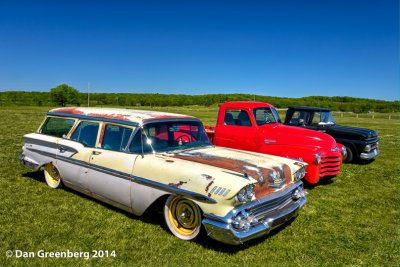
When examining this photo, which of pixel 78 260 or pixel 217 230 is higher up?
pixel 217 230

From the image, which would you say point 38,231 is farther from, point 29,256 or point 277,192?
point 277,192

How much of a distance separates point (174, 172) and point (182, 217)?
1.97 feet

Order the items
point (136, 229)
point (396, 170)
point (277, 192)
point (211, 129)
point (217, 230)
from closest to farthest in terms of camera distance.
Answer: point (217, 230)
point (277, 192)
point (136, 229)
point (211, 129)
point (396, 170)

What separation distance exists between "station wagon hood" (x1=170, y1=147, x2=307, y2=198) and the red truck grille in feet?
7.10

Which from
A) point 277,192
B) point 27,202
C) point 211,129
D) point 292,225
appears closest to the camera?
point 277,192

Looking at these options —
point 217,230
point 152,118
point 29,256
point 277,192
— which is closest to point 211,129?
point 152,118

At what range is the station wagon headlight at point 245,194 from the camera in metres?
3.09

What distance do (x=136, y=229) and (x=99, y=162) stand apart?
1.17 meters

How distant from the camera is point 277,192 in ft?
12.0

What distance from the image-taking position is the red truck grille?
6207mm

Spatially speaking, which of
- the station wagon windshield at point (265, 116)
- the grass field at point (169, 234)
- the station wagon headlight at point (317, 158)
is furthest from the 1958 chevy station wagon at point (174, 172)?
the station wagon windshield at point (265, 116)

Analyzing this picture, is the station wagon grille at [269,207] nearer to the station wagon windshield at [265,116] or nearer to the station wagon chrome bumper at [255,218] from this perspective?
the station wagon chrome bumper at [255,218]

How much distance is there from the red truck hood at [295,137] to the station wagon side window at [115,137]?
3417 mm

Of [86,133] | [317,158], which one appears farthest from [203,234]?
[317,158]
